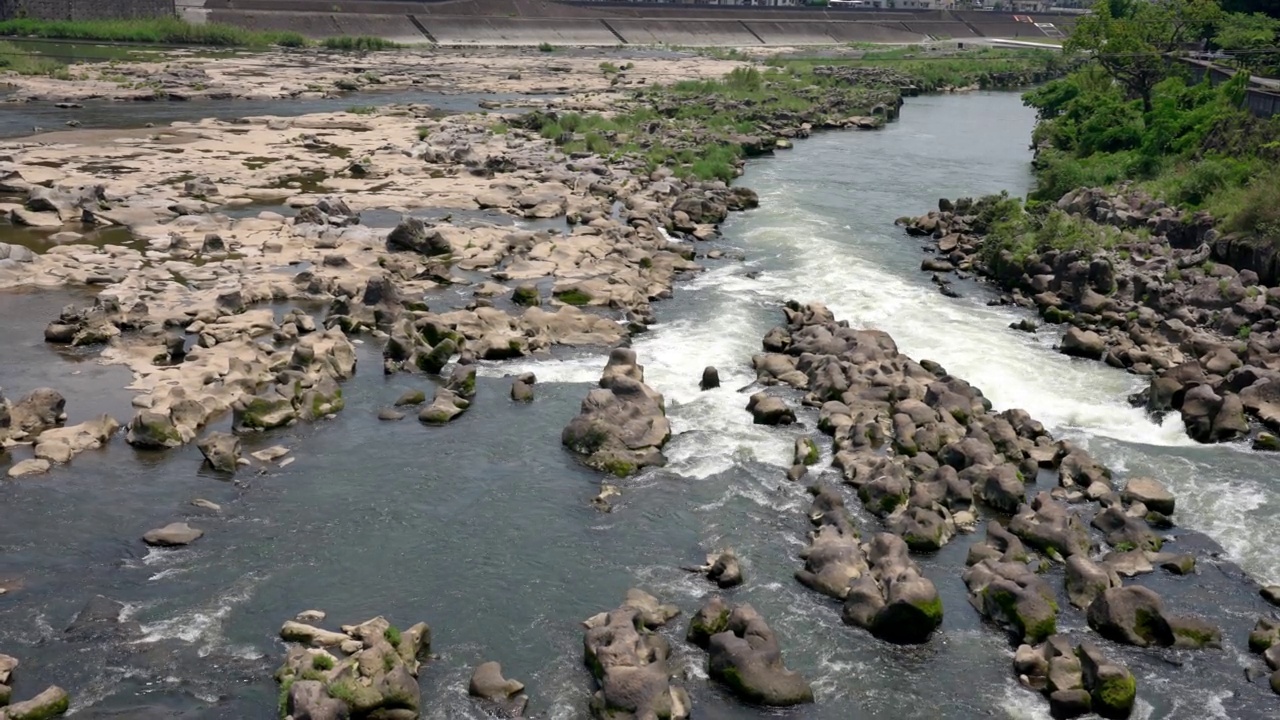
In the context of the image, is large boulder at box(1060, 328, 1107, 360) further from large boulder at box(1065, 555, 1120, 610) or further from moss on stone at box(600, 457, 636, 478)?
moss on stone at box(600, 457, 636, 478)

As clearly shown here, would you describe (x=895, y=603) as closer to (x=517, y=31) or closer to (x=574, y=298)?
(x=574, y=298)

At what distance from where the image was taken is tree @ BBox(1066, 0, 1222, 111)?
58281mm

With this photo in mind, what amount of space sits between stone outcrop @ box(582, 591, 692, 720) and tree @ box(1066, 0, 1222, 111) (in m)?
48.7

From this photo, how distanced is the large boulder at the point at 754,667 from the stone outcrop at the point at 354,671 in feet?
14.1

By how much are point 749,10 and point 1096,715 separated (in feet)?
A: 493

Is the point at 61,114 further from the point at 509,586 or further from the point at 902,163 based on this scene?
the point at 509,586

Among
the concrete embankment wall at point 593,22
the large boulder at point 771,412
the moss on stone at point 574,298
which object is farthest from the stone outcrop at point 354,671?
the concrete embankment wall at point 593,22

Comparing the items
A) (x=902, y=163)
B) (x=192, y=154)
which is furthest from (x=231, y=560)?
(x=902, y=163)

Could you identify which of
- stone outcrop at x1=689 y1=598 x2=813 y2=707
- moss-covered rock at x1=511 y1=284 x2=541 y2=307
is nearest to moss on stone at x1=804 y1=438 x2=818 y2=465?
stone outcrop at x1=689 y1=598 x2=813 y2=707

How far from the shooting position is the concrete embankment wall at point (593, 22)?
12294 centimetres

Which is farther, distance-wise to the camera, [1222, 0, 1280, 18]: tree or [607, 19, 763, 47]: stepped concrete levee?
[607, 19, 763, 47]: stepped concrete levee

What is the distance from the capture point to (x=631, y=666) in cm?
1628

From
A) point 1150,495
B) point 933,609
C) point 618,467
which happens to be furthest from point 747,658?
point 1150,495

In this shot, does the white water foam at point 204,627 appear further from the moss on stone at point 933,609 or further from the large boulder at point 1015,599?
the large boulder at point 1015,599
